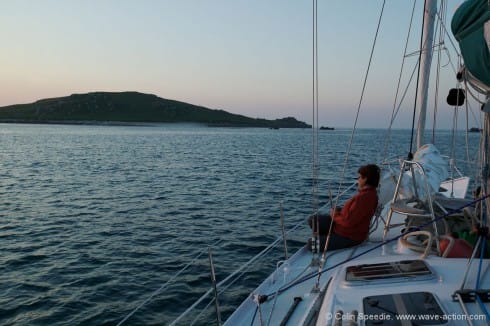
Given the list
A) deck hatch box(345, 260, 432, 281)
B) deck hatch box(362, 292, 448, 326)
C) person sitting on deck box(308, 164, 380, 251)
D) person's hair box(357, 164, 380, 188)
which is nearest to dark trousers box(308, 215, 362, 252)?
person sitting on deck box(308, 164, 380, 251)

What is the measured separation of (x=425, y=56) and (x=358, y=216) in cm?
416

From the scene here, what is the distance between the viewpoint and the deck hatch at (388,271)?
12.7 feet

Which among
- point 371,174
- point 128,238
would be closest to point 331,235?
point 371,174

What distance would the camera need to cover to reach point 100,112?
180125mm

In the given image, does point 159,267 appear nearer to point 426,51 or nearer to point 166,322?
point 166,322

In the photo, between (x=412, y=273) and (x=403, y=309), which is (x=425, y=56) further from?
(x=403, y=309)

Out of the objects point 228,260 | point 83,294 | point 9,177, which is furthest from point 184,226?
point 9,177

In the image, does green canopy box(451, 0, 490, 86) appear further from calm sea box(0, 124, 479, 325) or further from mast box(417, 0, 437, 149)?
mast box(417, 0, 437, 149)

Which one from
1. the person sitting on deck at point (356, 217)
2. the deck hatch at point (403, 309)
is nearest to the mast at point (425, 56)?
the person sitting on deck at point (356, 217)

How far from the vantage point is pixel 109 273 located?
920 cm

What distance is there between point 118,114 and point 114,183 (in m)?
168

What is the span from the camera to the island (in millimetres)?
163375

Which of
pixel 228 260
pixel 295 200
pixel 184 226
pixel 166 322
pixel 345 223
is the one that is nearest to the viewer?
pixel 345 223

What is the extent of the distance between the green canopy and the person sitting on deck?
1768 millimetres
